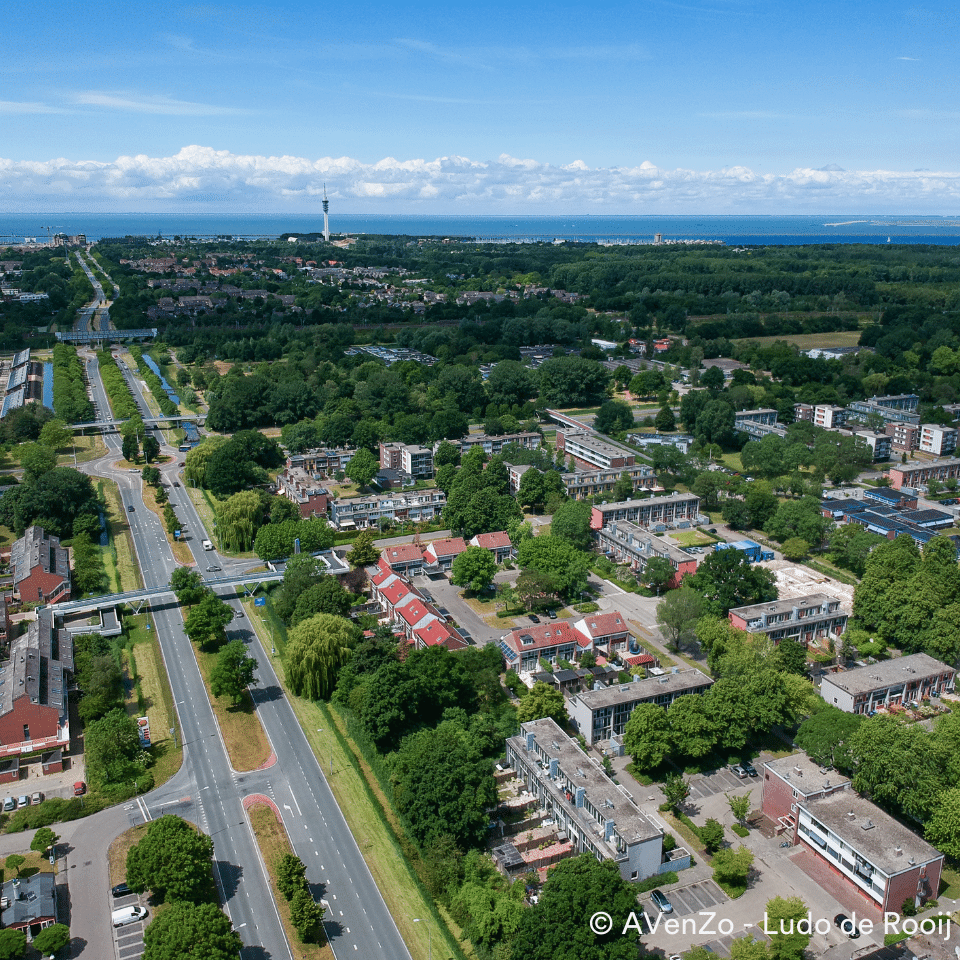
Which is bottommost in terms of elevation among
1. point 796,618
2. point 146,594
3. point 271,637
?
point 271,637

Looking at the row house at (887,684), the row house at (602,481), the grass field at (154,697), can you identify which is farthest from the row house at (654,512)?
the grass field at (154,697)

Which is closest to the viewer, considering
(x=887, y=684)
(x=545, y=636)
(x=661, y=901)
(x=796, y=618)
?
(x=661, y=901)

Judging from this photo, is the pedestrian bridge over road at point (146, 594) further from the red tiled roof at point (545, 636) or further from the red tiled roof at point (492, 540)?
the red tiled roof at point (545, 636)

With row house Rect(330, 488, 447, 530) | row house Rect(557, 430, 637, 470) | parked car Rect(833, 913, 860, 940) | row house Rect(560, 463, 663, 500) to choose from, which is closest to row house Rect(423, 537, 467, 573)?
row house Rect(330, 488, 447, 530)

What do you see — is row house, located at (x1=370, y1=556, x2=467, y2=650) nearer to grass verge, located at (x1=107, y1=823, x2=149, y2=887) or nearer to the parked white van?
grass verge, located at (x1=107, y1=823, x2=149, y2=887)

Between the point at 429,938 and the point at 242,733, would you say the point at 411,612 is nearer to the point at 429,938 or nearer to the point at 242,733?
the point at 242,733

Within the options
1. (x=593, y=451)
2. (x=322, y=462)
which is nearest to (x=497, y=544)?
(x=593, y=451)

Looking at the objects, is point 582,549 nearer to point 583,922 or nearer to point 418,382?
point 583,922
